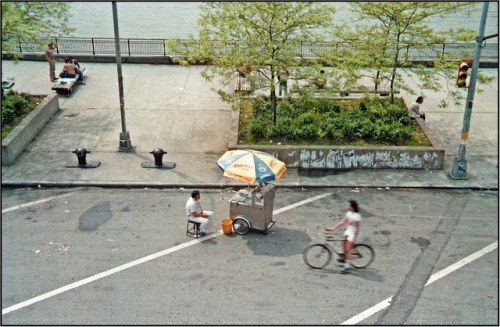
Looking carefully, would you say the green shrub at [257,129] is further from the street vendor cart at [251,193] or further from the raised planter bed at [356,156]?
the street vendor cart at [251,193]

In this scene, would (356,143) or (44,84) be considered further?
(44,84)

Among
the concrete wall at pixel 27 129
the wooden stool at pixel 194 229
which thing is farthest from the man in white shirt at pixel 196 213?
the concrete wall at pixel 27 129

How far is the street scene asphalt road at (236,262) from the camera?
977cm

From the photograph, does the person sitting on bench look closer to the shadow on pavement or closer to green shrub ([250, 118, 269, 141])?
green shrub ([250, 118, 269, 141])

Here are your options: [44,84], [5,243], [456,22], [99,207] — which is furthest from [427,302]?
[456,22]

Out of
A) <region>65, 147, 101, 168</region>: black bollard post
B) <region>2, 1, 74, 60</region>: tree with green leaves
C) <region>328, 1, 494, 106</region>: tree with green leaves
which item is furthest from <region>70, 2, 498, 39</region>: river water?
<region>65, 147, 101, 168</region>: black bollard post

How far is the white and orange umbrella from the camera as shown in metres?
11.6

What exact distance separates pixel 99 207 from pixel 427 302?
8.29 meters

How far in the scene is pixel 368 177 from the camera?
49.8 feet

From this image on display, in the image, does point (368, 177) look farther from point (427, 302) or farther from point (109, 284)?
point (109, 284)

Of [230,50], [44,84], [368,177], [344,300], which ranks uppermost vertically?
[230,50]

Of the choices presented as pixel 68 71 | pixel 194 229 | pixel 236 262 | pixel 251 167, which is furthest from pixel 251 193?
pixel 68 71

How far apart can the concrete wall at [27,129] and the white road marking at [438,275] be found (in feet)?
36.5

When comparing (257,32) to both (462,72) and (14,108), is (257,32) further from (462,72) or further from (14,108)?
(14,108)
